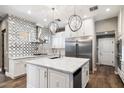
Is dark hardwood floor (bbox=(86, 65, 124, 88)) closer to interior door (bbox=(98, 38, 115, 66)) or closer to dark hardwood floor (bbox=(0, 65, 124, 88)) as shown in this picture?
dark hardwood floor (bbox=(0, 65, 124, 88))

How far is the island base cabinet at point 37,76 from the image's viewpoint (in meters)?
1.89

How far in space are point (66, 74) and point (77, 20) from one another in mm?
1477

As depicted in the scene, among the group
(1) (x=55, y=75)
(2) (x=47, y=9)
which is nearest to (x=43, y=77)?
(1) (x=55, y=75)

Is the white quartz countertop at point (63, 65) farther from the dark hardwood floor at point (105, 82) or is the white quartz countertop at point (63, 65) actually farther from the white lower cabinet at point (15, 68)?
the white lower cabinet at point (15, 68)

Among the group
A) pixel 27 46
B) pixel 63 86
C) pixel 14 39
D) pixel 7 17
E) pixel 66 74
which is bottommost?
pixel 63 86

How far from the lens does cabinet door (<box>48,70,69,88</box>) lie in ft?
4.96

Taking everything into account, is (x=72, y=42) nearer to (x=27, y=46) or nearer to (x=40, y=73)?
(x=27, y=46)

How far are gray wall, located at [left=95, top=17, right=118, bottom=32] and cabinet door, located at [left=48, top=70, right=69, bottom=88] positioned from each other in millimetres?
3833

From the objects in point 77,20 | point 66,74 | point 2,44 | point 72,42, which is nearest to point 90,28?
point 72,42

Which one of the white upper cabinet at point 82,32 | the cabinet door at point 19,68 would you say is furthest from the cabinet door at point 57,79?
the white upper cabinet at point 82,32

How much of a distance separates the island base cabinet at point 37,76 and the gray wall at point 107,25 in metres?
3.89

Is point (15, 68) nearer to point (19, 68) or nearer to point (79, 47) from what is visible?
point (19, 68)

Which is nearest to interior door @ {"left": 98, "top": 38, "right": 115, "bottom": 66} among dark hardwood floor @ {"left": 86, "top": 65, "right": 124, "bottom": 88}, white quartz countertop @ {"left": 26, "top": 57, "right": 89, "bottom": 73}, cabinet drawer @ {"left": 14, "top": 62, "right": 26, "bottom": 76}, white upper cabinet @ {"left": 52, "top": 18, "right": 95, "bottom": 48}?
white upper cabinet @ {"left": 52, "top": 18, "right": 95, "bottom": 48}
